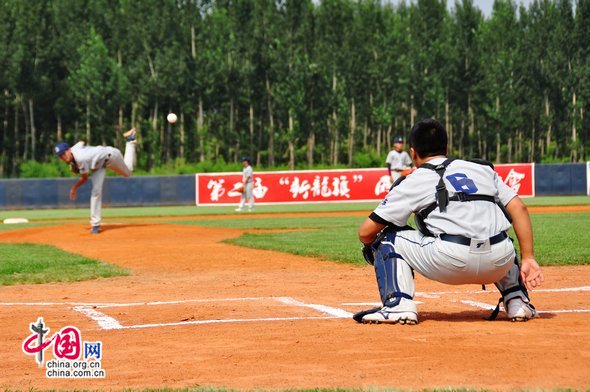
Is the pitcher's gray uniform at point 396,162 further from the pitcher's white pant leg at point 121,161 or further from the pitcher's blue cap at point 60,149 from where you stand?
the pitcher's blue cap at point 60,149

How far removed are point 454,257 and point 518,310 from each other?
2.38 feet

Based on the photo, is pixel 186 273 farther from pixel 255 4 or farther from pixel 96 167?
pixel 255 4

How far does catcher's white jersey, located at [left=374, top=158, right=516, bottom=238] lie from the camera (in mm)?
5996

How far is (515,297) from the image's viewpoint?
6.38m

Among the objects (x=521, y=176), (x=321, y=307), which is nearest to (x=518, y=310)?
(x=321, y=307)

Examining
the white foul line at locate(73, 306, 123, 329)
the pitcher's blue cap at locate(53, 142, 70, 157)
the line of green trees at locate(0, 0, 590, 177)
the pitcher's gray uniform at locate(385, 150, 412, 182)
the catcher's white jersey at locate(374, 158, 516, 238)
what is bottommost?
the white foul line at locate(73, 306, 123, 329)

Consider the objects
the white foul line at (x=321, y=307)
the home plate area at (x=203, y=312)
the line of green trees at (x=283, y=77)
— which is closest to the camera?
the home plate area at (x=203, y=312)

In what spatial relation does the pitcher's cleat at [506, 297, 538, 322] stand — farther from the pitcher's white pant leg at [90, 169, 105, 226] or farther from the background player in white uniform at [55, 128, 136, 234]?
the pitcher's white pant leg at [90, 169, 105, 226]

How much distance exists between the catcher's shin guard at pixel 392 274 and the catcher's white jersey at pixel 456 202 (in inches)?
8.6

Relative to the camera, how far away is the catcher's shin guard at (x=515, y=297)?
250 inches

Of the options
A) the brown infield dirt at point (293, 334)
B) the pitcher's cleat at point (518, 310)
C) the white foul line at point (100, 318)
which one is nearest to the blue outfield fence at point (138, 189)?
the brown infield dirt at point (293, 334)

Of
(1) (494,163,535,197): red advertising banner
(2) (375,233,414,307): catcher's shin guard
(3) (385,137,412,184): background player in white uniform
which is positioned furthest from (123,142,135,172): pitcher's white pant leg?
(1) (494,163,535,197): red advertising banner

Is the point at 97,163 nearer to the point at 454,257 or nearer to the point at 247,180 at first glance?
the point at 454,257

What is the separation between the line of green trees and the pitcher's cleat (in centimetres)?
6265
